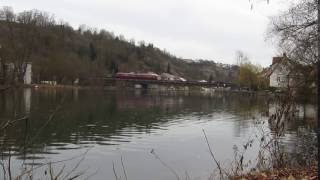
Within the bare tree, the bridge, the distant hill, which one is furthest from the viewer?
the bridge

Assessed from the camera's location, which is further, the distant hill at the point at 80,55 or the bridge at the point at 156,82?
the bridge at the point at 156,82

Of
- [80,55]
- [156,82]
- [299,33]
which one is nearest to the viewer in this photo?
[299,33]

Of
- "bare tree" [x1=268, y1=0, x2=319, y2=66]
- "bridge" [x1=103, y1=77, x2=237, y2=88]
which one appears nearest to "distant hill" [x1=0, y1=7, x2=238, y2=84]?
"bridge" [x1=103, y1=77, x2=237, y2=88]

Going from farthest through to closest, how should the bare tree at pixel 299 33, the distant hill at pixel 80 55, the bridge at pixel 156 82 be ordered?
the bridge at pixel 156 82, the distant hill at pixel 80 55, the bare tree at pixel 299 33

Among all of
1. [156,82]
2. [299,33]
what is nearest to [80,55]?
[156,82]

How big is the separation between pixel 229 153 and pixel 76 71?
10564cm

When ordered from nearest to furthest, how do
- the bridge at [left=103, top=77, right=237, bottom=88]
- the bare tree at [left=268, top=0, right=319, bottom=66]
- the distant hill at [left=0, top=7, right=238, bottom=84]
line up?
the bare tree at [left=268, top=0, right=319, bottom=66], the distant hill at [left=0, top=7, right=238, bottom=84], the bridge at [left=103, top=77, right=237, bottom=88]

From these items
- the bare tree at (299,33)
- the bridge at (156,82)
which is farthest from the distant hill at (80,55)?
the bare tree at (299,33)

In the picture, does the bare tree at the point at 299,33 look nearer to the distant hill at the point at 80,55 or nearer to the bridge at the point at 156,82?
the distant hill at the point at 80,55

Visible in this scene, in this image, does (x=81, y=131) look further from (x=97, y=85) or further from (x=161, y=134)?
(x=97, y=85)

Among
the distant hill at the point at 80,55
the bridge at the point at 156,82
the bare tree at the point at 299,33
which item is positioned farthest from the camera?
the bridge at the point at 156,82

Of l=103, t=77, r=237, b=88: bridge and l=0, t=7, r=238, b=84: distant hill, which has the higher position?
l=0, t=7, r=238, b=84: distant hill

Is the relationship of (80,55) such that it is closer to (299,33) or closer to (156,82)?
(156,82)

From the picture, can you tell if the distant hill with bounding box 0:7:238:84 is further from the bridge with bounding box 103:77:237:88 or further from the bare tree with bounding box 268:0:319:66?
the bare tree with bounding box 268:0:319:66
